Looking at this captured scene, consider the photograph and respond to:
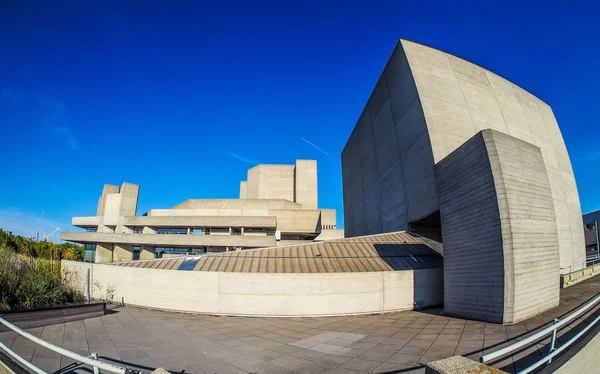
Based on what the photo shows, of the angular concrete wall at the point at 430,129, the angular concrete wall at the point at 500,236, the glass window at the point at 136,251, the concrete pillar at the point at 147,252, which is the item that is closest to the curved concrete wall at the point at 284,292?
the angular concrete wall at the point at 500,236

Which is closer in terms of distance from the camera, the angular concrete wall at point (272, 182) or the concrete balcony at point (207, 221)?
the concrete balcony at point (207, 221)

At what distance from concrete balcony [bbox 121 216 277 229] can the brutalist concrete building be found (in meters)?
12.6

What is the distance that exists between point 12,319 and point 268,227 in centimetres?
3203

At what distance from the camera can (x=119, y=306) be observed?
14578mm

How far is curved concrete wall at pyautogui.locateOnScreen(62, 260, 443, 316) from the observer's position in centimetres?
1271

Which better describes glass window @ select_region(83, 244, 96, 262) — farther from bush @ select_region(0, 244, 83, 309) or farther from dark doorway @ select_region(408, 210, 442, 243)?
dark doorway @ select_region(408, 210, 442, 243)

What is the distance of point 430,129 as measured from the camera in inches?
750

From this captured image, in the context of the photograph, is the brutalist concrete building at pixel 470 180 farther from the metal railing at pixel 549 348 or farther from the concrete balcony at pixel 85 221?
the concrete balcony at pixel 85 221

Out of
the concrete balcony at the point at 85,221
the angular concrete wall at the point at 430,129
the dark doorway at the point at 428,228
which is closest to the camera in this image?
the angular concrete wall at the point at 430,129

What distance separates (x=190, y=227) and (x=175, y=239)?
190 inches

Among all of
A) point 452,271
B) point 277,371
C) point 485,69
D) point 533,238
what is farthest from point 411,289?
point 485,69

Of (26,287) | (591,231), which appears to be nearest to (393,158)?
(26,287)

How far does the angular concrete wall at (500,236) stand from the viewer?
1048 centimetres

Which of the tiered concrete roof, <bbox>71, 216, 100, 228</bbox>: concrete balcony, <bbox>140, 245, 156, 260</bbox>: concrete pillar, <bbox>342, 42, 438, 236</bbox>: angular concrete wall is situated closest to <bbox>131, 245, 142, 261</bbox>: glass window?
<bbox>140, 245, 156, 260</bbox>: concrete pillar
